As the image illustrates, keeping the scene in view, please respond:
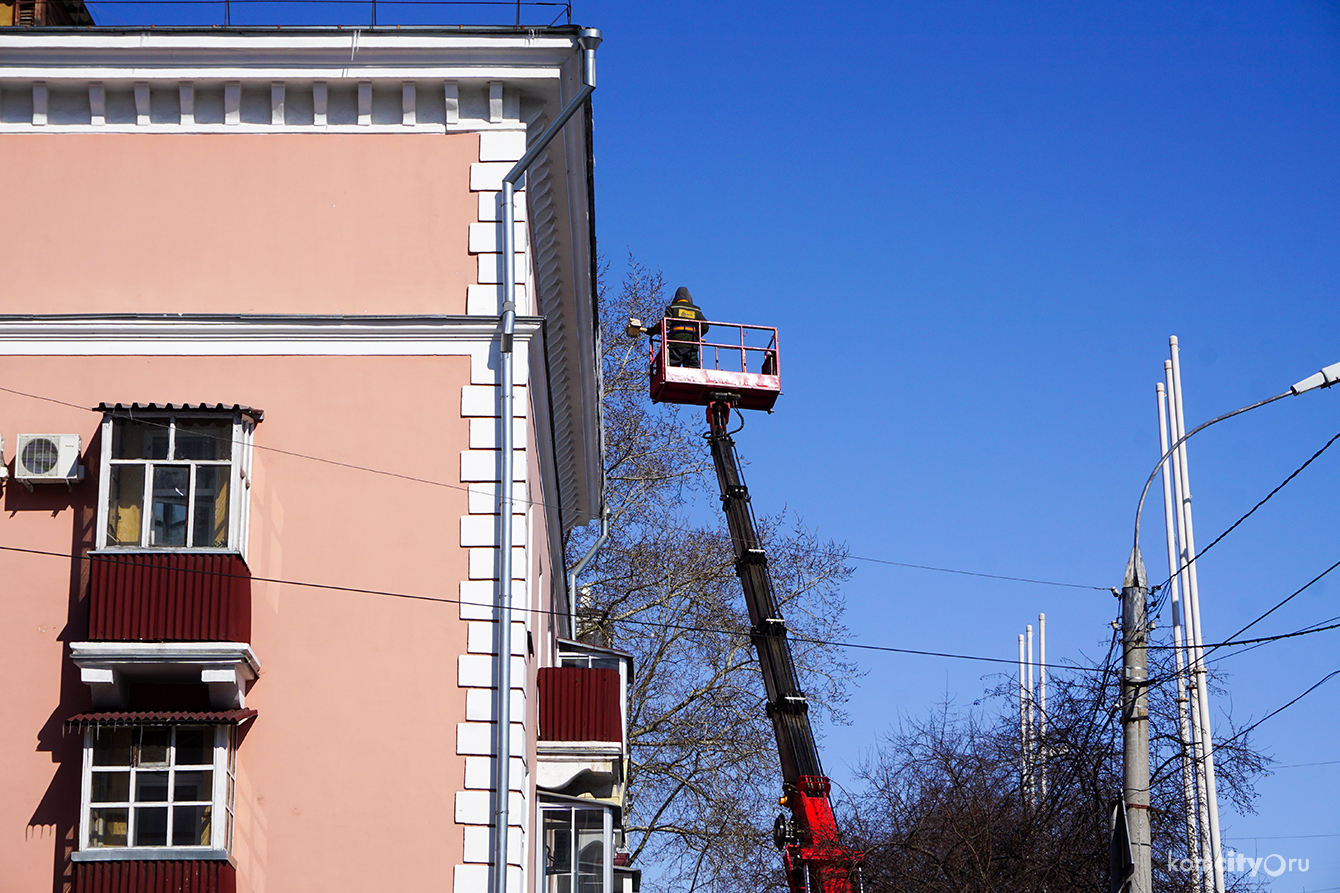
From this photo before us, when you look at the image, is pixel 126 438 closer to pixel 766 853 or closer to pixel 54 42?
pixel 54 42

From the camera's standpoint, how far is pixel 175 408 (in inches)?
622

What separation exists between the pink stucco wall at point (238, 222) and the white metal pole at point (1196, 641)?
45.9 feet

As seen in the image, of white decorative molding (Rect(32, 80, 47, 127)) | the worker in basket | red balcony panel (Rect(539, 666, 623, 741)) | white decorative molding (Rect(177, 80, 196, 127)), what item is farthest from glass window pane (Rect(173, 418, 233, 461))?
the worker in basket

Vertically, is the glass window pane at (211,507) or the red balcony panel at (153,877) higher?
the glass window pane at (211,507)

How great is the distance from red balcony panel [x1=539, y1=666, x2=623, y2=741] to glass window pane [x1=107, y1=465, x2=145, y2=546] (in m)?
6.11

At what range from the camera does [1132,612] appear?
15320 mm

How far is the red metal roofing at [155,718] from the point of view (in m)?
15.0

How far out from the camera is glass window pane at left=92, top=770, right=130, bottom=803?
49.5ft

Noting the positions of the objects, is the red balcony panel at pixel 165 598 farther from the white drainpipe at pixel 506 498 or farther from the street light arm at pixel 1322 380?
the street light arm at pixel 1322 380

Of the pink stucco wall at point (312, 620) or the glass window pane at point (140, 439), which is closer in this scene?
the pink stucco wall at point (312, 620)

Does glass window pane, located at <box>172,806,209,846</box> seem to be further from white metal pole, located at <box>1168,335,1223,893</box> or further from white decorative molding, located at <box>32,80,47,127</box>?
white metal pole, located at <box>1168,335,1223,893</box>

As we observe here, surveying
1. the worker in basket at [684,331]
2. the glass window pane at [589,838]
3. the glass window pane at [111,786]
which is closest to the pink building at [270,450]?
the glass window pane at [111,786]

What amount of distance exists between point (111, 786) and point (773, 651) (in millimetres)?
14879

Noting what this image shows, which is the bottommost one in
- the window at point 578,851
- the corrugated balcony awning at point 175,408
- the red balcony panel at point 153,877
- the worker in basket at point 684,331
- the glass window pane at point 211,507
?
the red balcony panel at point 153,877
